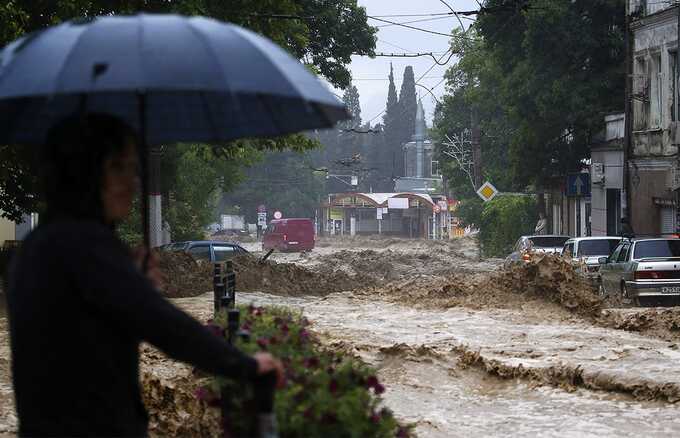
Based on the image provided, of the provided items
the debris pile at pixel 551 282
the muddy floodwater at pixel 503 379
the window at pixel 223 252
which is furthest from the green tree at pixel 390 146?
the muddy floodwater at pixel 503 379

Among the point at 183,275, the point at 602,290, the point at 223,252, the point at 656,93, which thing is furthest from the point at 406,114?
the point at 602,290

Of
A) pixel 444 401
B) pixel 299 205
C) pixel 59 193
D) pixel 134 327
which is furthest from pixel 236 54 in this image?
pixel 299 205

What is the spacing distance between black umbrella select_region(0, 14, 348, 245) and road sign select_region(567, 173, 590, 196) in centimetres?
4359

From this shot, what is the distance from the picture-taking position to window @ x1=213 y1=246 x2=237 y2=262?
113 feet

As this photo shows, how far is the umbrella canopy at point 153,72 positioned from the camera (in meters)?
4.24

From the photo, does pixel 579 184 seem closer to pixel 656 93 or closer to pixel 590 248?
pixel 656 93

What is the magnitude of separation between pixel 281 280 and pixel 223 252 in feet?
9.38

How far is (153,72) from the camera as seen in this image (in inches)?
165

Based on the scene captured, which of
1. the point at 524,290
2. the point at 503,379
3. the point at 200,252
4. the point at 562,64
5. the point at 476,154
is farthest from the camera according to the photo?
the point at 476,154

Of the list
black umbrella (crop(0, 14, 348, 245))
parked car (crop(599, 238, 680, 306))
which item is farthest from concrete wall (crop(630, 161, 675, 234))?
black umbrella (crop(0, 14, 348, 245))

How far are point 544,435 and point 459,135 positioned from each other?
63.1 m

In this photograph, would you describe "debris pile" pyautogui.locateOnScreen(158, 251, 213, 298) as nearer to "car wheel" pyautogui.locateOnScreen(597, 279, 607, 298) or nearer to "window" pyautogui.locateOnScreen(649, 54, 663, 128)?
"car wheel" pyautogui.locateOnScreen(597, 279, 607, 298)

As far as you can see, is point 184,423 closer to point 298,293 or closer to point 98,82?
point 98,82

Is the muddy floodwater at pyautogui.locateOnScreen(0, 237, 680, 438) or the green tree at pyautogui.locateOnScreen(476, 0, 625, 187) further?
the green tree at pyautogui.locateOnScreen(476, 0, 625, 187)
